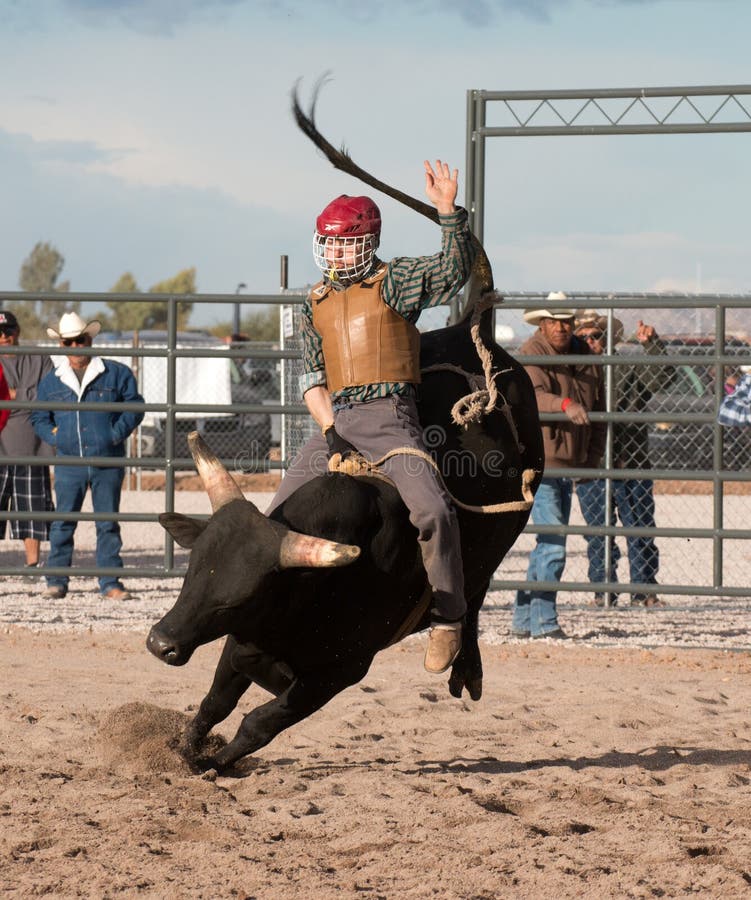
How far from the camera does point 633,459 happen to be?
8.95 meters

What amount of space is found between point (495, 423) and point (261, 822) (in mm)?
1586

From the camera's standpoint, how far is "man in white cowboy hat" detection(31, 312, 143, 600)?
8.39 m

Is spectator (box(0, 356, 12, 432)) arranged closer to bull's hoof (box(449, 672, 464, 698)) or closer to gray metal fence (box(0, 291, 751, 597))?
gray metal fence (box(0, 291, 751, 597))

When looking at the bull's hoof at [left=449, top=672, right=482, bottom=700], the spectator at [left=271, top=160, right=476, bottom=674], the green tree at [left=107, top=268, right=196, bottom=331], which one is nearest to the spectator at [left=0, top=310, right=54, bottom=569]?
the bull's hoof at [left=449, top=672, right=482, bottom=700]

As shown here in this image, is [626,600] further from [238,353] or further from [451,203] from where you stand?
[451,203]

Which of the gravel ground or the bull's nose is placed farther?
the gravel ground

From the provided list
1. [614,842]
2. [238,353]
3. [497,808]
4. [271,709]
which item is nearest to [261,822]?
[271,709]

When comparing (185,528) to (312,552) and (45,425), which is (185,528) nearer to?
(312,552)

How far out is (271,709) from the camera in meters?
4.21

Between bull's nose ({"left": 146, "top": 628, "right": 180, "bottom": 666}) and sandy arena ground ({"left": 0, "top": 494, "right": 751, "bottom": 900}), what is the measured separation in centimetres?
60

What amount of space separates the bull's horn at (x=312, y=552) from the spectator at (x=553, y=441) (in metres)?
4.12

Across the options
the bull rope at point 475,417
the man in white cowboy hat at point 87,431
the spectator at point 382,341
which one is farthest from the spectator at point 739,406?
the man in white cowboy hat at point 87,431

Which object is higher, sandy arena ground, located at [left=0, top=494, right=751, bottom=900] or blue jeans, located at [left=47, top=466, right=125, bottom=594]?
blue jeans, located at [left=47, top=466, right=125, bottom=594]

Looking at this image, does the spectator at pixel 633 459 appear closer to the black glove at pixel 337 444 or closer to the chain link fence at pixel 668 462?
the chain link fence at pixel 668 462
